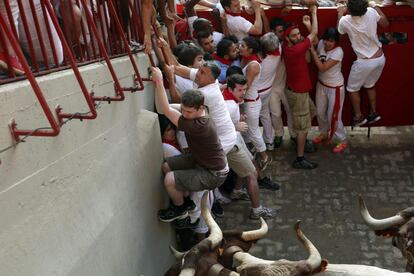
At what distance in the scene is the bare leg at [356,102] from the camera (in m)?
8.92

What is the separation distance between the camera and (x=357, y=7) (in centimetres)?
788

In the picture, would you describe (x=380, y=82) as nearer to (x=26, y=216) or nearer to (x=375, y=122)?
(x=375, y=122)

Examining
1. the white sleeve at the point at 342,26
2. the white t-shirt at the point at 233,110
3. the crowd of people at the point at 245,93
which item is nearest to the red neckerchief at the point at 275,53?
the crowd of people at the point at 245,93

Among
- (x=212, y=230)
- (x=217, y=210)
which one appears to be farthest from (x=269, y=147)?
(x=212, y=230)

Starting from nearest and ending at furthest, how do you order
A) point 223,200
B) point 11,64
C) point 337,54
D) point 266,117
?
point 11,64 → point 223,200 → point 337,54 → point 266,117

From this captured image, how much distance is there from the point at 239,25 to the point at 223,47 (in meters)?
1.13

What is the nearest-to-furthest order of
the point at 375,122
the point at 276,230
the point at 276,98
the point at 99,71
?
1. the point at 99,71
2. the point at 276,230
3. the point at 276,98
4. the point at 375,122

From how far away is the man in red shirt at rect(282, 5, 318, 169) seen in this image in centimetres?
818

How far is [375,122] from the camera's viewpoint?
932 cm

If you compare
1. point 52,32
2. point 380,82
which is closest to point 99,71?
point 52,32

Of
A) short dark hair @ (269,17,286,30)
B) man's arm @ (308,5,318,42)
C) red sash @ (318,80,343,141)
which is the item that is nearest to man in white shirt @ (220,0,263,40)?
short dark hair @ (269,17,286,30)

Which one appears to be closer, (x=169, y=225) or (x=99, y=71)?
(x=99, y=71)

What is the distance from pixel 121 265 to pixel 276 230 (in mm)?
2964

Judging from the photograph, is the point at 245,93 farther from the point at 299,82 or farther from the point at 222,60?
the point at 299,82
